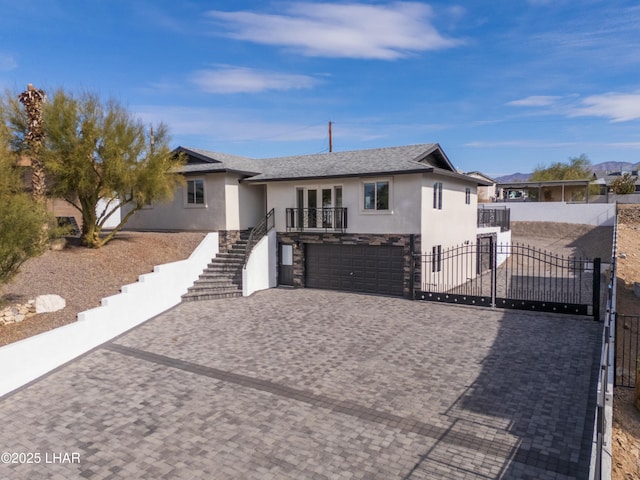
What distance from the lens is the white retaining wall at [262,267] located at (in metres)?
17.5

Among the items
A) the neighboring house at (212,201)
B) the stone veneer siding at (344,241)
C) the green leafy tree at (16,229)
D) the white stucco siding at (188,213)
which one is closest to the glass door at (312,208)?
the stone veneer siding at (344,241)

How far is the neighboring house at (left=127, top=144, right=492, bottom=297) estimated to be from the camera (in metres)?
17.0

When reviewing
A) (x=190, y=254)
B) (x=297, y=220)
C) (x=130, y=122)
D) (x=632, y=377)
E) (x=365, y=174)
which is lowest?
(x=632, y=377)

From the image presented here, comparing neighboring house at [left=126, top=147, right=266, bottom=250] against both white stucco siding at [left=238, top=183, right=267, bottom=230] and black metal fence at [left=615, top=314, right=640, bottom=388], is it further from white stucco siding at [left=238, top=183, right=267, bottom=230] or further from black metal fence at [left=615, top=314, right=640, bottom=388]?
black metal fence at [left=615, top=314, right=640, bottom=388]

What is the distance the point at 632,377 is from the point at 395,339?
5.27 meters

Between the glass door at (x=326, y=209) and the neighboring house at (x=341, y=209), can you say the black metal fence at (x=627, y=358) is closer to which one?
the neighboring house at (x=341, y=209)

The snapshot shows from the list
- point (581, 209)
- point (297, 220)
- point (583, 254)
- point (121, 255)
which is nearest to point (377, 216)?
point (297, 220)

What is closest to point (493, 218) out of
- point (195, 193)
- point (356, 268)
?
point (356, 268)

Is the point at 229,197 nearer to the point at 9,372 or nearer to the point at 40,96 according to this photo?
the point at 40,96

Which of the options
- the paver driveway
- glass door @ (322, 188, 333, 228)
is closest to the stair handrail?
glass door @ (322, 188, 333, 228)

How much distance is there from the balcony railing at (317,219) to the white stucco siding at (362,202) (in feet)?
0.85

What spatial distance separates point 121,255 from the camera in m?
16.1

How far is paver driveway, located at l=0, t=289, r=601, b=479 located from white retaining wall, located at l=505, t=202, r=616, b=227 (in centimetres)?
2713

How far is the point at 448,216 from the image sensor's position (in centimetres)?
1927
